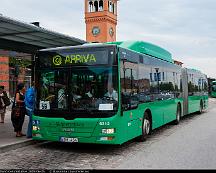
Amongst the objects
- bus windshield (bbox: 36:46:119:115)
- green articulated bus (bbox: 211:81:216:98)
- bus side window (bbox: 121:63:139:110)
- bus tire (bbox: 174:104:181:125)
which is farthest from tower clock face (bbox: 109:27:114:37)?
bus windshield (bbox: 36:46:119:115)

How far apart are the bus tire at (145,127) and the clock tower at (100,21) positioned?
80.0 m

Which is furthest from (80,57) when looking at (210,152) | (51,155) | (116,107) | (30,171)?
(210,152)

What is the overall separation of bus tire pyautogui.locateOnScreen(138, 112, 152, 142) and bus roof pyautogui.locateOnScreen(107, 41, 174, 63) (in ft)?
6.57

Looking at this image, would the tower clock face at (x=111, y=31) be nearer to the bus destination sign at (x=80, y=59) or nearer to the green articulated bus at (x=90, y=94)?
the green articulated bus at (x=90, y=94)

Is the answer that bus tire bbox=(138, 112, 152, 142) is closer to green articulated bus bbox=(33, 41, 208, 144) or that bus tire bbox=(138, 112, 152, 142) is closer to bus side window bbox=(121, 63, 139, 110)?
green articulated bus bbox=(33, 41, 208, 144)

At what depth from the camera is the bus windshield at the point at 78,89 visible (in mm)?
8828

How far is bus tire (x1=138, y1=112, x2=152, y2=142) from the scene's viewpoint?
10731 mm

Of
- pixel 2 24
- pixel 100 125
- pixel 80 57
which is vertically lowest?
pixel 100 125

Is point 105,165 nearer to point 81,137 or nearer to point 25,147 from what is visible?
point 81,137

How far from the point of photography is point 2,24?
1027cm

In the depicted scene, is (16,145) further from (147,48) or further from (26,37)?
(147,48)

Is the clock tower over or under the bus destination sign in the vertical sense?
over

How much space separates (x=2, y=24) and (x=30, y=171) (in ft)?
15.7

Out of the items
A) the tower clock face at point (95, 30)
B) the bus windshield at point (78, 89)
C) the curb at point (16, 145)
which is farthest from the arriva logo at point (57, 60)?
the tower clock face at point (95, 30)
